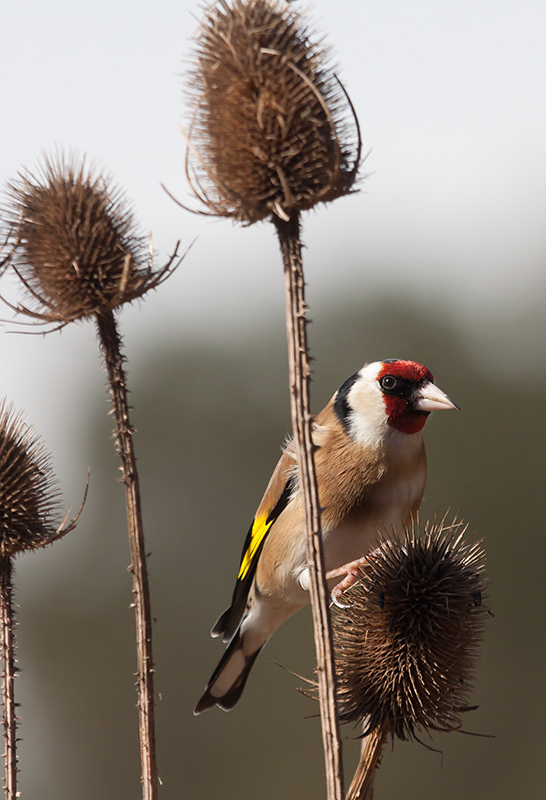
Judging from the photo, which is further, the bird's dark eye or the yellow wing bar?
the yellow wing bar

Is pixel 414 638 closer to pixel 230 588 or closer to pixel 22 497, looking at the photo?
pixel 22 497

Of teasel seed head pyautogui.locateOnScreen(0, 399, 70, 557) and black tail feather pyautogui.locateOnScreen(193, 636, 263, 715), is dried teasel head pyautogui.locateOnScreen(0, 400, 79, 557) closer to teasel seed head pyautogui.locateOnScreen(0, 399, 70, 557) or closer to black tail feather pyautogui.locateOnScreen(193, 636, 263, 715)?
teasel seed head pyautogui.locateOnScreen(0, 399, 70, 557)

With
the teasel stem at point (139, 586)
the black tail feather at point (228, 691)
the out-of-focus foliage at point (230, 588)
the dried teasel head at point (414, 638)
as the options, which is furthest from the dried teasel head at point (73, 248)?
the out-of-focus foliage at point (230, 588)

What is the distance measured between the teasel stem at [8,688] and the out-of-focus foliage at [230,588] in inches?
474

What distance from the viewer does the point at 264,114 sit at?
7.16 ft

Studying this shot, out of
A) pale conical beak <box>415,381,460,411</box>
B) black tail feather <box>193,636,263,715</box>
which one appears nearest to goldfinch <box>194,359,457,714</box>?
pale conical beak <box>415,381,460,411</box>

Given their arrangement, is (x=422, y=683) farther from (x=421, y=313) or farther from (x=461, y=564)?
(x=421, y=313)

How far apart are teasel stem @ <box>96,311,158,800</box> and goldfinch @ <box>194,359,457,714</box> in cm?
166

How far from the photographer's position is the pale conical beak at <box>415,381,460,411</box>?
3.79 metres

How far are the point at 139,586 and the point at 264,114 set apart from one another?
1.22 metres

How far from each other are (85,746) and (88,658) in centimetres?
165

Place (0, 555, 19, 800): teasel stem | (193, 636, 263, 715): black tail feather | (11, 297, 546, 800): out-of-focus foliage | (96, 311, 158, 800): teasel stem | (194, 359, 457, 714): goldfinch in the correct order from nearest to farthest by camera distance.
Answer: (96, 311, 158, 800): teasel stem → (0, 555, 19, 800): teasel stem → (194, 359, 457, 714): goldfinch → (193, 636, 263, 715): black tail feather → (11, 297, 546, 800): out-of-focus foliage

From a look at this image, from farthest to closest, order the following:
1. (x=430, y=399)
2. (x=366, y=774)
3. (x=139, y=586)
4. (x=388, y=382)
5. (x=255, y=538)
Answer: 1. (x=255, y=538)
2. (x=388, y=382)
3. (x=430, y=399)
4. (x=366, y=774)
5. (x=139, y=586)

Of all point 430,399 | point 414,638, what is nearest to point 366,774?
point 414,638
